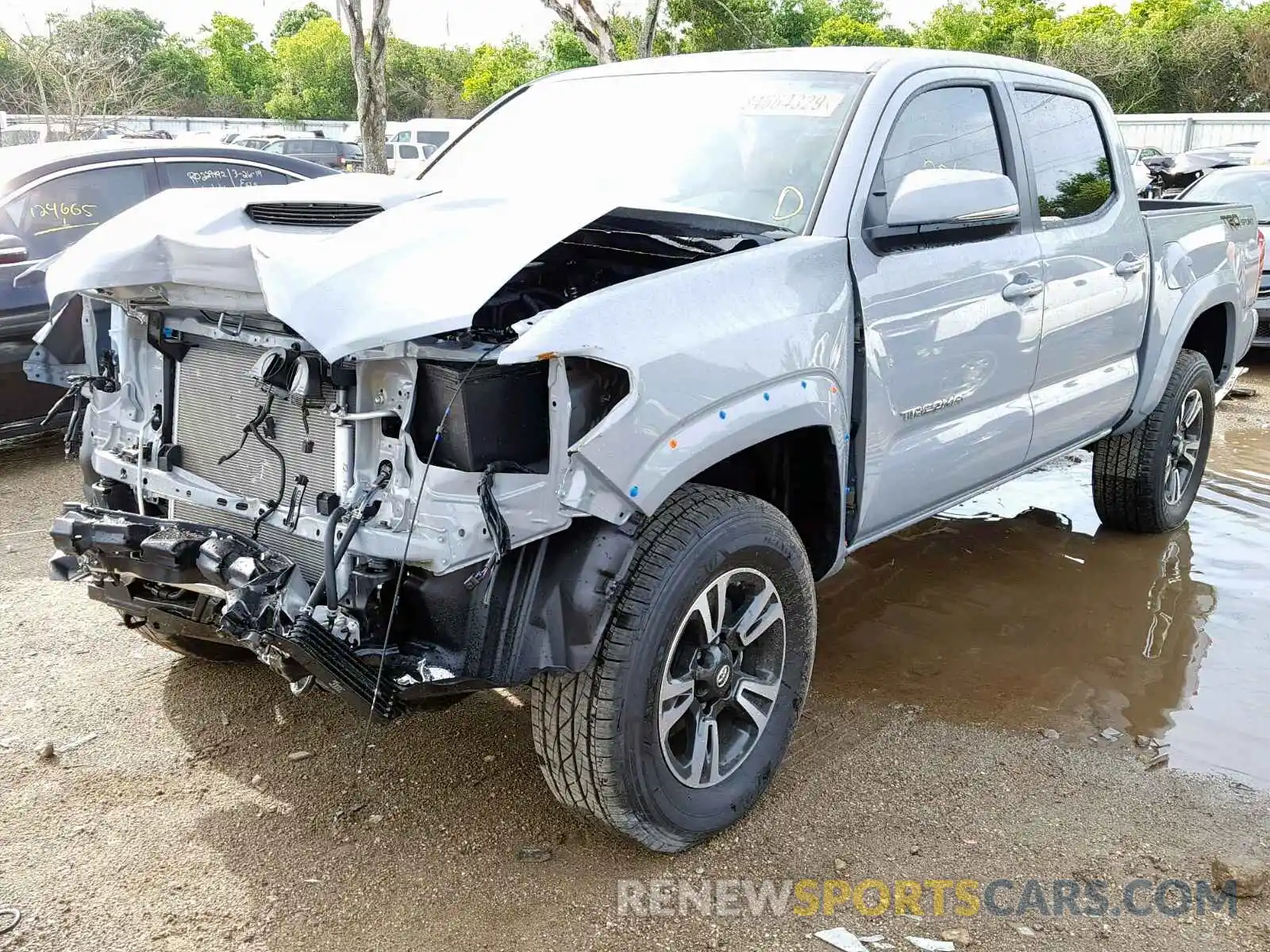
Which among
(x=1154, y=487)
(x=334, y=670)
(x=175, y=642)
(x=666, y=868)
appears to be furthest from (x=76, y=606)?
(x=1154, y=487)

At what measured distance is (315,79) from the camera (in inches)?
2457

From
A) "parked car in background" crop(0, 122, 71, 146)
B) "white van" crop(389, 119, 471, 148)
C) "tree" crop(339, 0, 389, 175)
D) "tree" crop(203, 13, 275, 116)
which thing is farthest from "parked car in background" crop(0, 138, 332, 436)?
"tree" crop(203, 13, 275, 116)

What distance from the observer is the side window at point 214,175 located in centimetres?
696

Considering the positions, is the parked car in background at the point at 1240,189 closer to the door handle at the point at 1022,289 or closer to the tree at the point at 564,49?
the door handle at the point at 1022,289

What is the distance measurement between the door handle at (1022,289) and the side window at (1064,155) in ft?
1.01

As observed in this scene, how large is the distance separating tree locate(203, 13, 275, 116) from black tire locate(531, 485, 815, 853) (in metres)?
65.1

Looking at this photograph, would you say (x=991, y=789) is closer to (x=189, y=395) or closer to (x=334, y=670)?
(x=334, y=670)

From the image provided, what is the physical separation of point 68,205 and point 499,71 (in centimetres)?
5686

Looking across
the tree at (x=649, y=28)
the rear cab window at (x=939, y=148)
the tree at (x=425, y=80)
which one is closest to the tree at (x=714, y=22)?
the tree at (x=649, y=28)

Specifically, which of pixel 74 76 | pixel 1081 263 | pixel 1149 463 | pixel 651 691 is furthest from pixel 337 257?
pixel 74 76

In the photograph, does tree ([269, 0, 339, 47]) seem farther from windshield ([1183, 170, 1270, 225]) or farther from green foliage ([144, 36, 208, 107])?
windshield ([1183, 170, 1270, 225])

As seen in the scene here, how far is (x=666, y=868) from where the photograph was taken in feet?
9.80

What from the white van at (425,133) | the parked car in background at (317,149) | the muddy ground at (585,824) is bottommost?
the muddy ground at (585,824)

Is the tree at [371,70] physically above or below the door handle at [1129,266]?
above
